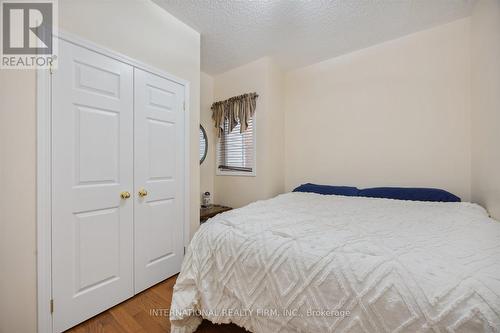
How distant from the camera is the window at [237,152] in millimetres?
3088

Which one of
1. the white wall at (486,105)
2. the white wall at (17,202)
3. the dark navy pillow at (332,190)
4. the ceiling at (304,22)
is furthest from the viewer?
the dark navy pillow at (332,190)

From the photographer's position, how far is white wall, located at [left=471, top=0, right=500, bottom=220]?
1.47 metres

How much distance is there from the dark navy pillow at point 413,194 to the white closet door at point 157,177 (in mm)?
→ 2083

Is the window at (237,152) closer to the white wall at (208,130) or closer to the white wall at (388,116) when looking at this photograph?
the white wall at (208,130)

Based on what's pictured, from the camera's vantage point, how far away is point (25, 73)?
124 cm

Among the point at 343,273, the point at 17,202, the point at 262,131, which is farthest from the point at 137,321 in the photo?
the point at 262,131

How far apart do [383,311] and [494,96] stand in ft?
5.98

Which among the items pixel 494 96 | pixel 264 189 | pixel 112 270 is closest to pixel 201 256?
pixel 112 270

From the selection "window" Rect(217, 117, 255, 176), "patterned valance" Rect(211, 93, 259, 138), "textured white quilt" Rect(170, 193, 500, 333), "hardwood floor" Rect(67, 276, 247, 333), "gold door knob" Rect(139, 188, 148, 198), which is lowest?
"hardwood floor" Rect(67, 276, 247, 333)

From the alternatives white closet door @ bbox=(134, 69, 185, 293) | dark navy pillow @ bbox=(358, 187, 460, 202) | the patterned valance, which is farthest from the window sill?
dark navy pillow @ bbox=(358, 187, 460, 202)

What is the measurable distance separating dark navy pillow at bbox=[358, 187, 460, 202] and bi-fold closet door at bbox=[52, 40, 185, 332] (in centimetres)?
215

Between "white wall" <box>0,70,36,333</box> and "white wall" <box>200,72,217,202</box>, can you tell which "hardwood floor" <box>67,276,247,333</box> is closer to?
"white wall" <box>0,70,36,333</box>

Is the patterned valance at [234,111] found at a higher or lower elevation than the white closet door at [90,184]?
higher

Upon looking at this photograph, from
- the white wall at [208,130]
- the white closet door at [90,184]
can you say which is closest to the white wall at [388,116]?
the white wall at [208,130]
